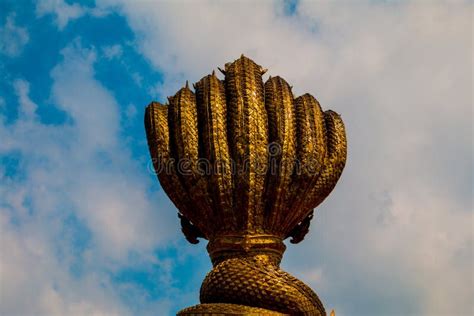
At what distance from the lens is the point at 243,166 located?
1777 centimetres

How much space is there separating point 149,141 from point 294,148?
9.27 ft

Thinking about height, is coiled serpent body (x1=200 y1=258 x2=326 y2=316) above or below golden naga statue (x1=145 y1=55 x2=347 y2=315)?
below

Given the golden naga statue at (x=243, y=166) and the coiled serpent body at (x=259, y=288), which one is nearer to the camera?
the coiled serpent body at (x=259, y=288)

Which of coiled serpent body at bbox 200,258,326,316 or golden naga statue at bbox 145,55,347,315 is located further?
golden naga statue at bbox 145,55,347,315

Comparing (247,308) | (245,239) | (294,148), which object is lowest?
(247,308)

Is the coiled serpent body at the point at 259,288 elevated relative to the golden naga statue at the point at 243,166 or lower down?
lower down

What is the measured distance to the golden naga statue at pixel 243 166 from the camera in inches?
700

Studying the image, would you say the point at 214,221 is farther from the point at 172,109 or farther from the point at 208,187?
the point at 172,109

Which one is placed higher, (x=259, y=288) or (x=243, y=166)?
(x=243, y=166)

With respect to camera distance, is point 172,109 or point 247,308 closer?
point 247,308

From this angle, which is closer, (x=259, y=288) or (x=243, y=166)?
(x=259, y=288)

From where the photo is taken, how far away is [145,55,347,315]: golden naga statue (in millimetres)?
17781

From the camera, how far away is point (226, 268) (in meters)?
17.2

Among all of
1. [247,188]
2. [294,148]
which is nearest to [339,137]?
[294,148]
